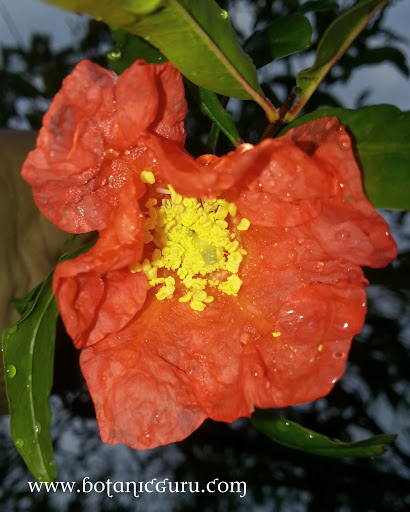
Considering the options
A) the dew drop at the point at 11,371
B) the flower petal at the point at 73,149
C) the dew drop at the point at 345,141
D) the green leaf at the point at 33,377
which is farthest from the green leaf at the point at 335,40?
the dew drop at the point at 11,371

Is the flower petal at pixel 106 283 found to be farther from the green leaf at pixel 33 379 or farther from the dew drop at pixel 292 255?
the dew drop at pixel 292 255

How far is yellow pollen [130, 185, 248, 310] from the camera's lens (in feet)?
2.33

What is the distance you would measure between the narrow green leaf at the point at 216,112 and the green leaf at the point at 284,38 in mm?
156

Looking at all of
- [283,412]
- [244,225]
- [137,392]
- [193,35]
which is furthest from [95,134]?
[283,412]

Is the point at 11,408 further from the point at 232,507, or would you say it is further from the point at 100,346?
the point at 232,507

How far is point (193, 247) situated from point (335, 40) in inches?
14.5

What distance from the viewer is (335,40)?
575 mm

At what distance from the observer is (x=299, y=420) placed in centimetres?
203

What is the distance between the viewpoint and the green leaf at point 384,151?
1.77 feet

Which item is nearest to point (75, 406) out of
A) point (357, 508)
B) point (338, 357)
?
point (357, 508)

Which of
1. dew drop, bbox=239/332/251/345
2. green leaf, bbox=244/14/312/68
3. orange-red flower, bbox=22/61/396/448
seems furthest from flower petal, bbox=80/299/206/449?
green leaf, bbox=244/14/312/68

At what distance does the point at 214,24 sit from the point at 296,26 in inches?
12.1

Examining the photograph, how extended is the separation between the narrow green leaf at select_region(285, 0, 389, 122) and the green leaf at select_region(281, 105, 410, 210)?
8cm

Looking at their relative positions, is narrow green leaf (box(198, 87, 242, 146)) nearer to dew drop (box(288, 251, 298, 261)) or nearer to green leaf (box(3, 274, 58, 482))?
dew drop (box(288, 251, 298, 261))
